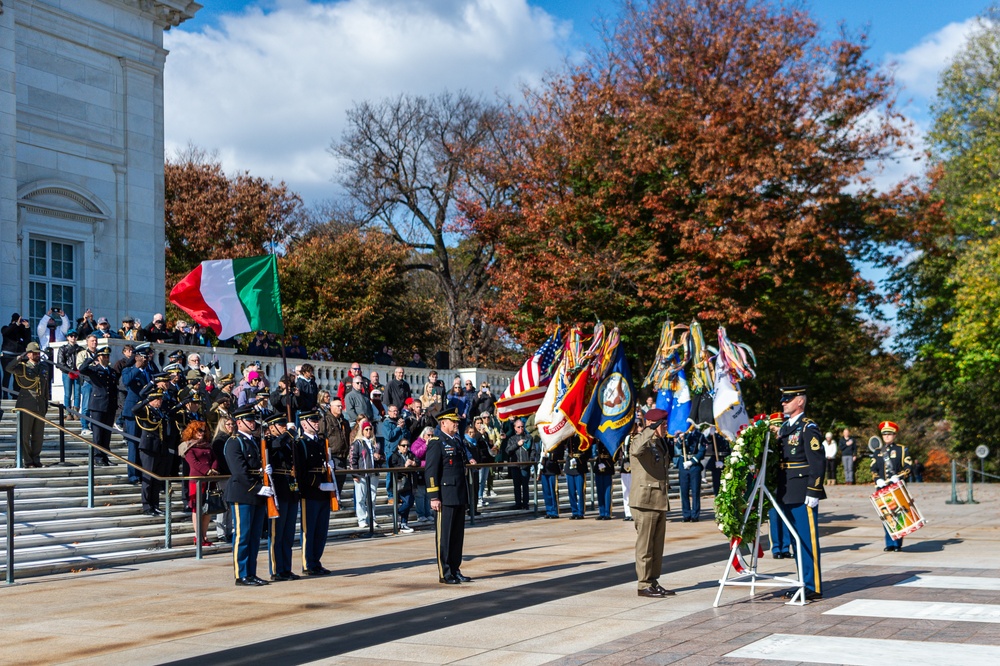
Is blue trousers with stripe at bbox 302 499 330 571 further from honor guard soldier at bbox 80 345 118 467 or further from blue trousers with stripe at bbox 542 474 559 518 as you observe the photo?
blue trousers with stripe at bbox 542 474 559 518

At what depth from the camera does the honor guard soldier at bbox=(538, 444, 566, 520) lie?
22234 millimetres

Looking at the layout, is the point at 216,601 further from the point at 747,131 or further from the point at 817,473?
the point at 747,131

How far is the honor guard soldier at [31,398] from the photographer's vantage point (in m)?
18.3

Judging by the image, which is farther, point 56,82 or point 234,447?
point 56,82

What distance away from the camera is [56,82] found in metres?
28.1

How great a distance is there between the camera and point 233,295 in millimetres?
16031

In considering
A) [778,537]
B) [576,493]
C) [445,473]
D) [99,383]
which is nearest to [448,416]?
[445,473]

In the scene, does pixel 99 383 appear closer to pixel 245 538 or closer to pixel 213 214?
pixel 245 538

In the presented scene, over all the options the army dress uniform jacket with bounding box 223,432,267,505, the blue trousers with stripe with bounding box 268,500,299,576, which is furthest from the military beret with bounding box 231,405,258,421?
the blue trousers with stripe with bounding box 268,500,299,576

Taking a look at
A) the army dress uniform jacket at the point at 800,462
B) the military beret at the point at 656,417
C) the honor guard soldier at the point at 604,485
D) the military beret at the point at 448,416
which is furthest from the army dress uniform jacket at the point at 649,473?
the honor guard soldier at the point at 604,485

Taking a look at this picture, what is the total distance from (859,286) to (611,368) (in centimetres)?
1792

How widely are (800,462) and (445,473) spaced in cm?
404

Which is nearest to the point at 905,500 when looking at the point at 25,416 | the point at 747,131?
the point at 25,416

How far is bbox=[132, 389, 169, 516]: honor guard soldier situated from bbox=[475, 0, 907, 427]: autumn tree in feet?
52.1
